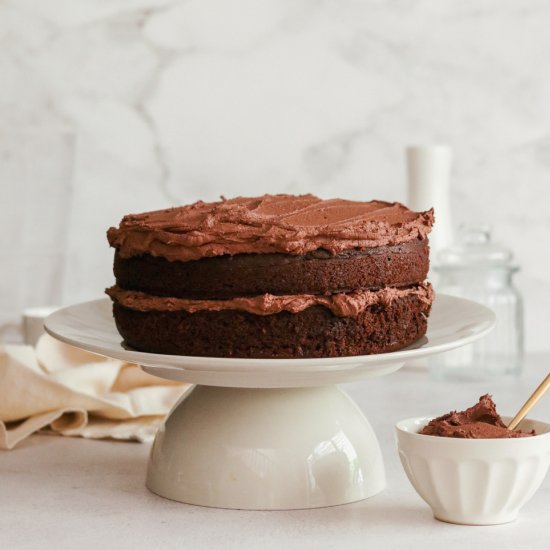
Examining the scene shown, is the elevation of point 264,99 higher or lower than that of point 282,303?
higher

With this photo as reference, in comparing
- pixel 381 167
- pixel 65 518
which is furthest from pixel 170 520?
pixel 381 167

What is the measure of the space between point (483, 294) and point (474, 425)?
1.02 m

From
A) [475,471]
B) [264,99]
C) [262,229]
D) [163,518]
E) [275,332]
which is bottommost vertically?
[163,518]

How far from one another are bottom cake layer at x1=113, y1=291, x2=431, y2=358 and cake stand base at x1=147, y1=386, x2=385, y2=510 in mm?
127

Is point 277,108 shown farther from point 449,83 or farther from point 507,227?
point 507,227

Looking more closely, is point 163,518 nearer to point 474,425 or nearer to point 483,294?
point 474,425

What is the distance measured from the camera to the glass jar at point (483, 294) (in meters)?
2.08

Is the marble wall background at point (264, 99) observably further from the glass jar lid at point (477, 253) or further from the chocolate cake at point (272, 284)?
the chocolate cake at point (272, 284)

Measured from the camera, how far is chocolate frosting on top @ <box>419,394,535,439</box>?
43.8 inches

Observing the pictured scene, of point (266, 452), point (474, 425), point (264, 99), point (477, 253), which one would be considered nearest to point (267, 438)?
point (266, 452)

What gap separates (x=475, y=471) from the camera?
3.59 feet

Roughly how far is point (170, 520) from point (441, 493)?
0.31m

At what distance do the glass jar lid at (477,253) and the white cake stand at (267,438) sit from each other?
29.9 inches

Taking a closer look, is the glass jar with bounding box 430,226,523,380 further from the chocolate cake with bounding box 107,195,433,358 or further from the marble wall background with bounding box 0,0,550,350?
the chocolate cake with bounding box 107,195,433,358
